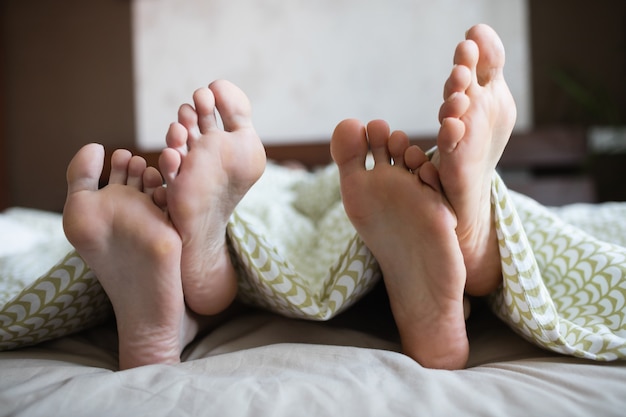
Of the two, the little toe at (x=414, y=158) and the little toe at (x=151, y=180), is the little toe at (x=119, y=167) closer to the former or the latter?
the little toe at (x=151, y=180)

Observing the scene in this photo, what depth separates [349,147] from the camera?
26.0 inches

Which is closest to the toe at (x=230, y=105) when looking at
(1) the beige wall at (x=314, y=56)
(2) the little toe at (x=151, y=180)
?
(2) the little toe at (x=151, y=180)

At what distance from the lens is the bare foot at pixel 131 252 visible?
61 cm

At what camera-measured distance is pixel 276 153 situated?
264 centimetres

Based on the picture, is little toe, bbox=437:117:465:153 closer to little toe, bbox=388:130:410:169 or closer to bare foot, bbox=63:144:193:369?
little toe, bbox=388:130:410:169

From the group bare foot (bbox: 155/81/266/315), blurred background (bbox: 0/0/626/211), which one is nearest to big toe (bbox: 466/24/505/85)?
bare foot (bbox: 155/81/266/315)

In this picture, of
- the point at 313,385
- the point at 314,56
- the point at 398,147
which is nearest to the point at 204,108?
the point at 398,147

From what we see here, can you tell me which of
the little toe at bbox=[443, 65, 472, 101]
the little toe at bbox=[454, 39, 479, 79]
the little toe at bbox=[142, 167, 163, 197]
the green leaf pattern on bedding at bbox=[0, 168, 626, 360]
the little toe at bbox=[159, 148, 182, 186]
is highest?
the little toe at bbox=[454, 39, 479, 79]

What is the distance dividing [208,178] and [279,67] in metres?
2.47

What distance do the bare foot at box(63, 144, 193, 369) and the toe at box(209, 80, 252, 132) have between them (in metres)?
0.11

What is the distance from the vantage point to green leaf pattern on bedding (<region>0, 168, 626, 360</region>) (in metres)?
0.61

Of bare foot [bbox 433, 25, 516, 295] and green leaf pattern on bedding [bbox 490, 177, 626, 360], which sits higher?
bare foot [bbox 433, 25, 516, 295]

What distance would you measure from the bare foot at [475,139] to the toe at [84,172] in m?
0.39

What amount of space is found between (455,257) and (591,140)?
7.65 feet
